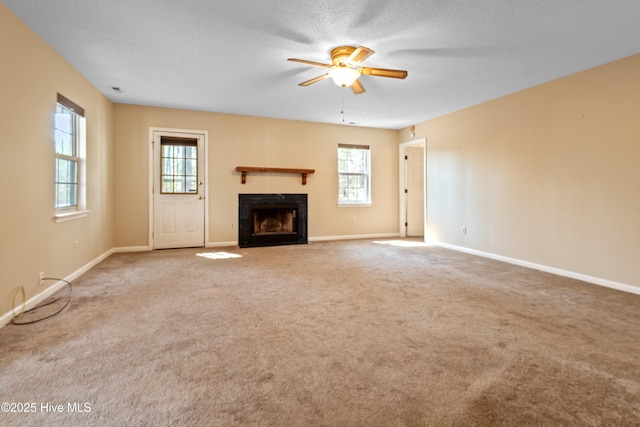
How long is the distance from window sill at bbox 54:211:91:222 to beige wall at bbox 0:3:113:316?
2.4 inches

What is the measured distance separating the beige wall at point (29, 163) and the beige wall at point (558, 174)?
579 centimetres

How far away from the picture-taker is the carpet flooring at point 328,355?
1.40 m

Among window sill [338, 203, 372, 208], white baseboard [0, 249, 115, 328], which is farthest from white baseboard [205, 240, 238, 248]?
window sill [338, 203, 372, 208]

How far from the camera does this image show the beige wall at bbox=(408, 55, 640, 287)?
3.28m

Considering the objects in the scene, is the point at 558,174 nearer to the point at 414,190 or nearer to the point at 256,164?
the point at 414,190

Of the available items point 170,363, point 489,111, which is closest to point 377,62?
point 489,111

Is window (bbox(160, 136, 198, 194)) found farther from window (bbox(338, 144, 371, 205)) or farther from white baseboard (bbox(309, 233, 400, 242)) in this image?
window (bbox(338, 144, 371, 205))

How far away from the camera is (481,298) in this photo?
2961mm

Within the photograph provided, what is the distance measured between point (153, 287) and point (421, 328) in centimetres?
279

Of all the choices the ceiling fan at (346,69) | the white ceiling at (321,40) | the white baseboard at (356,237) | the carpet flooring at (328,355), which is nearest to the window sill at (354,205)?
the white baseboard at (356,237)

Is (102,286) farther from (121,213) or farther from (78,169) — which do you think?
(121,213)

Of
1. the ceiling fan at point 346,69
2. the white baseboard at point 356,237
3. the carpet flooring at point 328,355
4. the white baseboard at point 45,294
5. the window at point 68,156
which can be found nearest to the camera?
the carpet flooring at point 328,355

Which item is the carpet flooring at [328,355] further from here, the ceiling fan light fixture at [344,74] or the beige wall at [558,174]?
the ceiling fan light fixture at [344,74]

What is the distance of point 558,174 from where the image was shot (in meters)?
3.89
